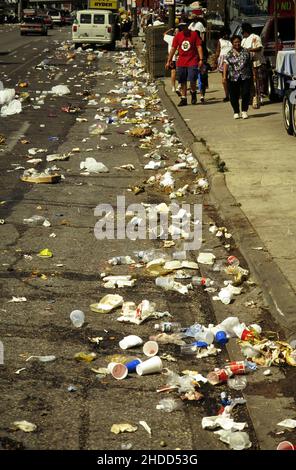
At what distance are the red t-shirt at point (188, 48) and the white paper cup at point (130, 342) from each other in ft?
48.8

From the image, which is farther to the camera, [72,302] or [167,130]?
[167,130]

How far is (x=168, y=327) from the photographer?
703cm

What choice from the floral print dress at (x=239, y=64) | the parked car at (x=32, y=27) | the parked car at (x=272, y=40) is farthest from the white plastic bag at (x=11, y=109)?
the parked car at (x=32, y=27)

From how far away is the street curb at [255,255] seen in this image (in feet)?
23.2

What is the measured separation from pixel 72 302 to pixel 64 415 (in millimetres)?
2179

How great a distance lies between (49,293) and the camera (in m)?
7.88

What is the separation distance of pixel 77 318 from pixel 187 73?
48.5 ft

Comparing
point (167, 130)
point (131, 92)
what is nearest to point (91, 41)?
point (131, 92)

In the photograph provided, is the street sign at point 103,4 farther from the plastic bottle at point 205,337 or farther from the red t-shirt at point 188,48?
the plastic bottle at point 205,337

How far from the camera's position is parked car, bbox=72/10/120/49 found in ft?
163

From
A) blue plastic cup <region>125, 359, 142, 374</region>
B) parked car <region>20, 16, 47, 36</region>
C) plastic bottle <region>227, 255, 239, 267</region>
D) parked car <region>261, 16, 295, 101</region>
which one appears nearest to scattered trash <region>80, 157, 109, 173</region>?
plastic bottle <region>227, 255, 239, 267</region>

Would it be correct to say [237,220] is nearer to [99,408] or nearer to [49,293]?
[49,293]

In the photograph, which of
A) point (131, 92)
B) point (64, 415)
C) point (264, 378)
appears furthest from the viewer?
point (131, 92)

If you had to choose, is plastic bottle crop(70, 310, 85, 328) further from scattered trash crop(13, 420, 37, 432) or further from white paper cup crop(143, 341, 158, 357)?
scattered trash crop(13, 420, 37, 432)
